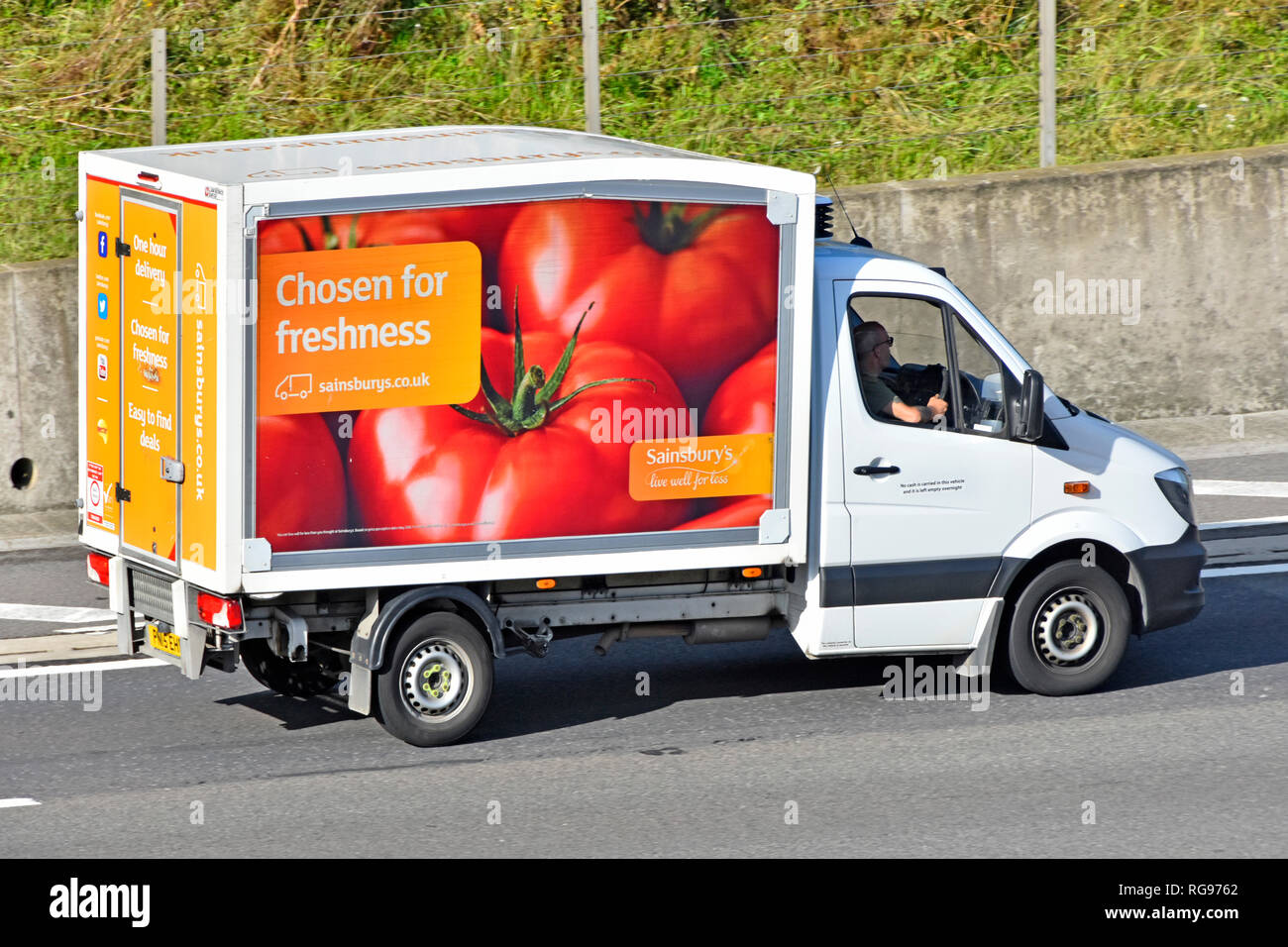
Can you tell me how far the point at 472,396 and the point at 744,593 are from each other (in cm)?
174

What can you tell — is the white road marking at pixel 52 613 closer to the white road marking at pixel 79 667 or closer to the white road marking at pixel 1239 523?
the white road marking at pixel 79 667

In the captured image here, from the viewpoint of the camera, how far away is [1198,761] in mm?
8344

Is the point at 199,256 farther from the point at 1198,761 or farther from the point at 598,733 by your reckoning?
the point at 1198,761

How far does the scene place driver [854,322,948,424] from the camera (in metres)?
8.82

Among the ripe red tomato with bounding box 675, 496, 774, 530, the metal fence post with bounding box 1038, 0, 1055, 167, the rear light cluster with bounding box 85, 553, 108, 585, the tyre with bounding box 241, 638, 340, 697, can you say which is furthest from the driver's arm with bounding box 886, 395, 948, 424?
the metal fence post with bounding box 1038, 0, 1055, 167

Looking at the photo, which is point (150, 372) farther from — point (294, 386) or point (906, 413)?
point (906, 413)

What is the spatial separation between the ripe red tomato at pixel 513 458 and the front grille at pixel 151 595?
1084 millimetres

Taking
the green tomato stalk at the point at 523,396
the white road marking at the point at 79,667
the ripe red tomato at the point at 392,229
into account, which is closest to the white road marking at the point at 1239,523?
the green tomato stalk at the point at 523,396

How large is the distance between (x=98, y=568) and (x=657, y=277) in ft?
10.4

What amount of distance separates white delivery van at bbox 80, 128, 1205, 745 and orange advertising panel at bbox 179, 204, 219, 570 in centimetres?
2

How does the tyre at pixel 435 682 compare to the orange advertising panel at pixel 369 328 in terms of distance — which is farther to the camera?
the tyre at pixel 435 682

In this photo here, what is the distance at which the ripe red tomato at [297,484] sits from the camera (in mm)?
7875

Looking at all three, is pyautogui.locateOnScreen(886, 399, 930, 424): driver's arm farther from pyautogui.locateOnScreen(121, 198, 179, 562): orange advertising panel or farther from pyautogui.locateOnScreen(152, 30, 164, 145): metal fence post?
pyautogui.locateOnScreen(152, 30, 164, 145): metal fence post

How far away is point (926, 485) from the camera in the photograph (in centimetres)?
889
